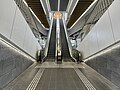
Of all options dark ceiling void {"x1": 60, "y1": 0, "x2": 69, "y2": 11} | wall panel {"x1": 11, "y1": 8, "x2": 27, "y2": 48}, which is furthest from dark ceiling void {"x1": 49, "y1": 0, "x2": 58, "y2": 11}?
wall panel {"x1": 11, "y1": 8, "x2": 27, "y2": 48}

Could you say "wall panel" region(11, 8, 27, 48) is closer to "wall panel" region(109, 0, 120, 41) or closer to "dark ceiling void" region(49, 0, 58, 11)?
"wall panel" region(109, 0, 120, 41)

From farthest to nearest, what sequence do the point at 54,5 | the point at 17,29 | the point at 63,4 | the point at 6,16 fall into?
the point at 54,5
the point at 63,4
the point at 17,29
the point at 6,16

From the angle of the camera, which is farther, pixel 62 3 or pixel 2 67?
pixel 62 3

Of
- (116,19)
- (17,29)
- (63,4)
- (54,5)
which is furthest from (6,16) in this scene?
(54,5)

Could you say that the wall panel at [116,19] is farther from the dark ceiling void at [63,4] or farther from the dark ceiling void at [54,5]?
the dark ceiling void at [54,5]

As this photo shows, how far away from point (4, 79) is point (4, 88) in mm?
179

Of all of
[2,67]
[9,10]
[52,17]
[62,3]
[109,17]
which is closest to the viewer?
[2,67]

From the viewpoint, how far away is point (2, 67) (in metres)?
2.51

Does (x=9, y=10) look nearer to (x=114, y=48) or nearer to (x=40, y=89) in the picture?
(x=40, y=89)

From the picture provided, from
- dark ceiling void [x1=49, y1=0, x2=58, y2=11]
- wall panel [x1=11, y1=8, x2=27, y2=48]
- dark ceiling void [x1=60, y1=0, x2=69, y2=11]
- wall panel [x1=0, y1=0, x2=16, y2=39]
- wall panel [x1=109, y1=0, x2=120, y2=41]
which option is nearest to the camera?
wall panel [x1=0, y1=0, x2=16, y2=39]

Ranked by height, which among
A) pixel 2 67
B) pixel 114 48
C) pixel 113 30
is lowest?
pixel 2 67

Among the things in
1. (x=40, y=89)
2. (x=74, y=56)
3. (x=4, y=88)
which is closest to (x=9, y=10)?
(x=4, y=88)

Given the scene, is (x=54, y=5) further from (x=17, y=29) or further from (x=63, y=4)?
(x=17, y=29)

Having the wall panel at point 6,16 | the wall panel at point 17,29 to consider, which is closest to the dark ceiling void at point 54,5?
the wall panel at point 17,29
